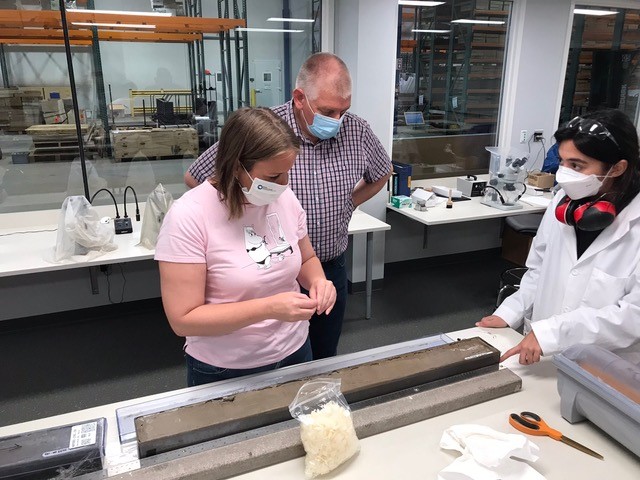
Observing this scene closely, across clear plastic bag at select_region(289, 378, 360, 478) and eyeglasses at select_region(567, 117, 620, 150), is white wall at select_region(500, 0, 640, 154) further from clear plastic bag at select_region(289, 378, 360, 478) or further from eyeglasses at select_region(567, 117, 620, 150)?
clear plastic bag at select_region(289, 378, 360, 478)

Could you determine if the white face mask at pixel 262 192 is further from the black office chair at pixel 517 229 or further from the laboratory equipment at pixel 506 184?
the laboratory equipment at pixel 506 184

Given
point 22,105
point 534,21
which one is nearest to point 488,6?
point 534,21

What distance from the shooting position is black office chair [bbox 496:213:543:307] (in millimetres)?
3369

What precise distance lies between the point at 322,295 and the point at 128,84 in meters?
2.92

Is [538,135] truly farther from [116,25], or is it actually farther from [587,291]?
[116,25]

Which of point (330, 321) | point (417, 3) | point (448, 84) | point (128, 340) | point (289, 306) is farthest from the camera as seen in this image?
point (448, 84)

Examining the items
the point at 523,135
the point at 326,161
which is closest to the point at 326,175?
the point at 326,161

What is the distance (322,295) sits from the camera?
4.30ft

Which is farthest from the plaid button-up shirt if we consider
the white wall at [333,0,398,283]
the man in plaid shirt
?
the white wall at [333,0,398,283]

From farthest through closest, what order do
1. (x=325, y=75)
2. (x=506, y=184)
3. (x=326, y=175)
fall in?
(x=506, y=184)
(x=326, y=175)
(x=325, y=75)

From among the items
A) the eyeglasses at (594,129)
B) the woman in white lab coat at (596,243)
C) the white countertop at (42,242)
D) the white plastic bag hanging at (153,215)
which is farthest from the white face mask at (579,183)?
the white plastic bag hanging at (153,215)

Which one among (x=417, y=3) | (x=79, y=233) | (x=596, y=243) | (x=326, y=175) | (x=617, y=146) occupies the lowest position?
(x=79, y=233)

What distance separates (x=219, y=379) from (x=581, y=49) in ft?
15.9

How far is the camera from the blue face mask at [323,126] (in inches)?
70.6
